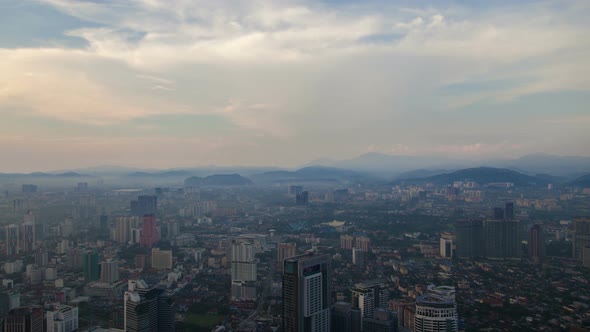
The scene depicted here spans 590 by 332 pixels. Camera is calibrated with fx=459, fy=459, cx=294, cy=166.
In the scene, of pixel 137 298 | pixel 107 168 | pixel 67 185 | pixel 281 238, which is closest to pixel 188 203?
pixel 107 168

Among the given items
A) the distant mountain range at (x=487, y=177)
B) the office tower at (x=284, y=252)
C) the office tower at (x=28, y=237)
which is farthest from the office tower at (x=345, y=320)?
the distant mountain range at (x=487, y=177)

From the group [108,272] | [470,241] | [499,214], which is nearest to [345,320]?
[108,272]

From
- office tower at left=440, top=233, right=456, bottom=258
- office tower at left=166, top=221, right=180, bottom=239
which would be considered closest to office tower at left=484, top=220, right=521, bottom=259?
office tower at left=440, top=233, right=456, bottom=258

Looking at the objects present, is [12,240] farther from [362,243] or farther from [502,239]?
[502,239]

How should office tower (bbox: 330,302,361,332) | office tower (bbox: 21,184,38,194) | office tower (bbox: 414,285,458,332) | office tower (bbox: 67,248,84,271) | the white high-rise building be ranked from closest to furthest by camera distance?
office tower (bbox: 414,285,458,332) < office tower (bbox: 330,302,361,332) < the white high-rise building < office tower (bbox: 67,248,84,271) < office tower (bbox: 21,184,38,194)

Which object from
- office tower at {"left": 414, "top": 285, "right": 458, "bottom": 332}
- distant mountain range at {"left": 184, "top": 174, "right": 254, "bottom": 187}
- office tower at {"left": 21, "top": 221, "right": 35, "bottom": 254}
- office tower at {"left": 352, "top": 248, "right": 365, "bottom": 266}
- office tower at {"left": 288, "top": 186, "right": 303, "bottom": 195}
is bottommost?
office tower at {"left": 352, "top": 248, "right": 365, "bottom": 266}

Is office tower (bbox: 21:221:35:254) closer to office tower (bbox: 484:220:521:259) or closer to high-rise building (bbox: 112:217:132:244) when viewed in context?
high-rise building (bbox: 112:217:132:244)

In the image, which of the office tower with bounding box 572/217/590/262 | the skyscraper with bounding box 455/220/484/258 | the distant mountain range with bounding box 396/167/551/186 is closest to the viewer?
the office tower with bounding box 572/217/590/262

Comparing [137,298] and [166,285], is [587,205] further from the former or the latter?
[137,298]
